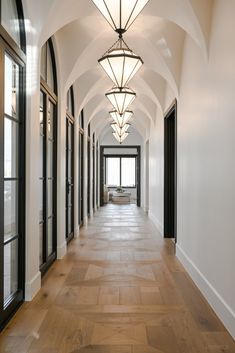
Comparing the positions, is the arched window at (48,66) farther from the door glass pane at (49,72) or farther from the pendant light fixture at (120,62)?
the pendant light fixture at (120,62)

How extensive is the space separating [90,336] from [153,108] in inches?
320

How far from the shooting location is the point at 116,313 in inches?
137

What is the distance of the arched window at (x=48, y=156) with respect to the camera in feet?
15.9

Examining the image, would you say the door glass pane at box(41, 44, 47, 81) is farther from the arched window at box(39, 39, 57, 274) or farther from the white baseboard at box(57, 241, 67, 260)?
the white baseboard at box(57, 241, 67, 260)

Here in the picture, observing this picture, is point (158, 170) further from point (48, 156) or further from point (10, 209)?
point (10, 209)

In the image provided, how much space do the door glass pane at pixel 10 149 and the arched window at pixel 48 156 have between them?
115 centimetres

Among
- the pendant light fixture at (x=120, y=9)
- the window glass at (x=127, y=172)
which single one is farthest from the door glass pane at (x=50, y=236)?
the window glass at (x=127, y=172)

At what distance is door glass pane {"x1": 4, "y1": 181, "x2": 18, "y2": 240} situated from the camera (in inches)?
129

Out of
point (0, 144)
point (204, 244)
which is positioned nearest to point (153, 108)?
point (204, 244)

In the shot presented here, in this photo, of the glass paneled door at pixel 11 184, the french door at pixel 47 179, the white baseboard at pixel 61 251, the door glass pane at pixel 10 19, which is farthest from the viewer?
the white baseboard at pixel 61 251

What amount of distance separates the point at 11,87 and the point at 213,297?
9.49 feet

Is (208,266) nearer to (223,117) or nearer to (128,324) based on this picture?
(128,324)

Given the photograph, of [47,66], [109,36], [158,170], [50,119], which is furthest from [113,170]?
[47,66]

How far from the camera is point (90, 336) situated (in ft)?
9.71
